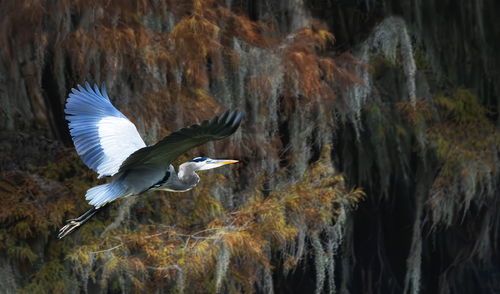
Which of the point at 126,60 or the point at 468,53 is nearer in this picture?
the point at 126,60

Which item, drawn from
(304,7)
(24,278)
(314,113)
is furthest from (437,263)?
(24,278)

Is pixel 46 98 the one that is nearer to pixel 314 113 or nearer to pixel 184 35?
pixel 184 35

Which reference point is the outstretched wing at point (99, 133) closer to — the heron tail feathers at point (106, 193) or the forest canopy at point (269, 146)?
the heron tail feathers at point (106, 193)

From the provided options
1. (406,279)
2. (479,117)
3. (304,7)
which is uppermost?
(304,7)

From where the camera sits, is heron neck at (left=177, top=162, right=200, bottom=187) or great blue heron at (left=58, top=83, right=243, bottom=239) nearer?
great blue heron at (left=58, top=83, right=243, bottom=239)

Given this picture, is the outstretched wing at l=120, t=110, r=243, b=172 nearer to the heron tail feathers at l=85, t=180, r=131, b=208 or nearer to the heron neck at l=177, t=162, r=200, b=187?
the heron tail feathers at l=85, t=180, r=131, b=208

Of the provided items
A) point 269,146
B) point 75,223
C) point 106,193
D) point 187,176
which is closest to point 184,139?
point 106,193

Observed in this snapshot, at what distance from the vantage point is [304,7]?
5254 mm

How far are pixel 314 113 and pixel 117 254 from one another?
1857 mm

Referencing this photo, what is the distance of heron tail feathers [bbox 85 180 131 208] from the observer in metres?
2.61

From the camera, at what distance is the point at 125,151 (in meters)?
3.05

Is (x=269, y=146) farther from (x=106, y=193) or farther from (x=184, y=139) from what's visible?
(x=184, y=139)

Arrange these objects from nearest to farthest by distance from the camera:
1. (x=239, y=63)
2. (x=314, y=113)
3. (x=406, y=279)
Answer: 1. (x=239, y=63)
2. (x=314, y=113)
3. (x=406, y=279)

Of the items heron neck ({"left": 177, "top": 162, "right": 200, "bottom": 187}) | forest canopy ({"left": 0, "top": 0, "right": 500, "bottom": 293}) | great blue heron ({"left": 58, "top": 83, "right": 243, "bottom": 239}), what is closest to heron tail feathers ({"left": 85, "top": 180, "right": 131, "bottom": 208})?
great blue heron ({"left": 58, "top": 83, "right": 243, "bottom": 239})
